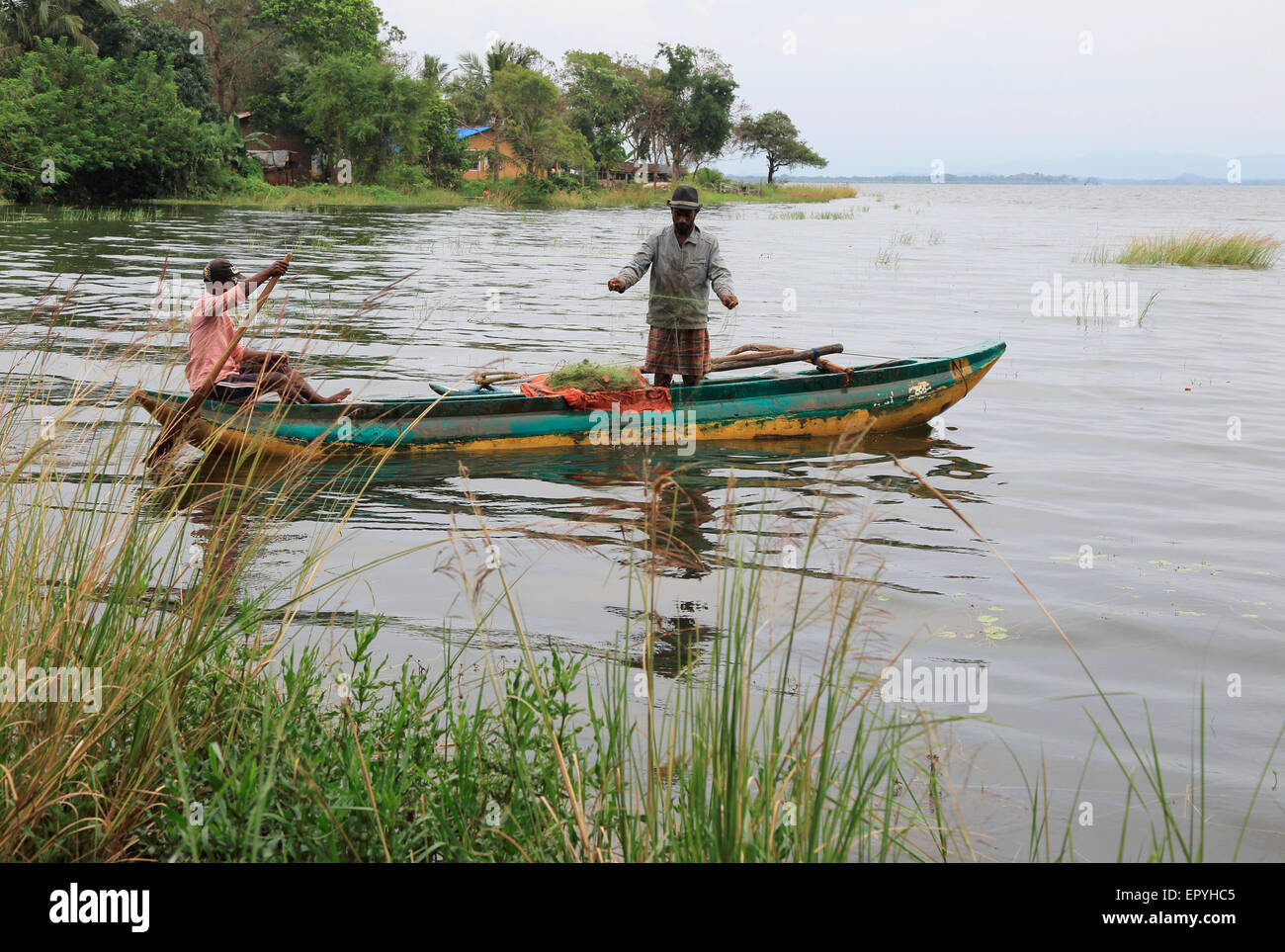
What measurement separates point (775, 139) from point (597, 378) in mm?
87107

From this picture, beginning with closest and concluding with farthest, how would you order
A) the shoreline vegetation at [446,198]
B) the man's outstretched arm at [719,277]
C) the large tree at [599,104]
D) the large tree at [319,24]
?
the man's outstretched arm at [719,277]
the shoreline vegetation at [446,198]
the large tree at [319,24]
the large tree at [599,104]

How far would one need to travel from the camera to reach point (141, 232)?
29.8m

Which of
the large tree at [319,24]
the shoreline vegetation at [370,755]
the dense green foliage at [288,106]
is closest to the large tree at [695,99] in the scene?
the dense green foliage at [288,106]

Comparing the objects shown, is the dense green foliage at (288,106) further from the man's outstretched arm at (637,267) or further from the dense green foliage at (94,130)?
the man's outstretched arm at (637,267)

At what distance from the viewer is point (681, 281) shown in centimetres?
956

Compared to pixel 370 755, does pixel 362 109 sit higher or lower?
higher

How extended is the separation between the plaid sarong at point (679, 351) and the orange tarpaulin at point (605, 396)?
0.49 metres

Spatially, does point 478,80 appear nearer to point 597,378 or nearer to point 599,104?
point 599,104

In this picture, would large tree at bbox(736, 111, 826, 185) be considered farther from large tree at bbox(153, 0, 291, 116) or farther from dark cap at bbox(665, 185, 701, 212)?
dark cap at bbox(665, 185, 701, 212)

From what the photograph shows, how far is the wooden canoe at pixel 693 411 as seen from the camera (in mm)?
8242

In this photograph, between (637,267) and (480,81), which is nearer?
(637,267)

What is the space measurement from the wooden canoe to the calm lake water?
23 centimetres

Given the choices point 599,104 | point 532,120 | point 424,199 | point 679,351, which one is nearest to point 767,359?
point 679,351

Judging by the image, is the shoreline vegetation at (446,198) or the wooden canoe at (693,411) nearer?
the wooden canoe at (693,411)
